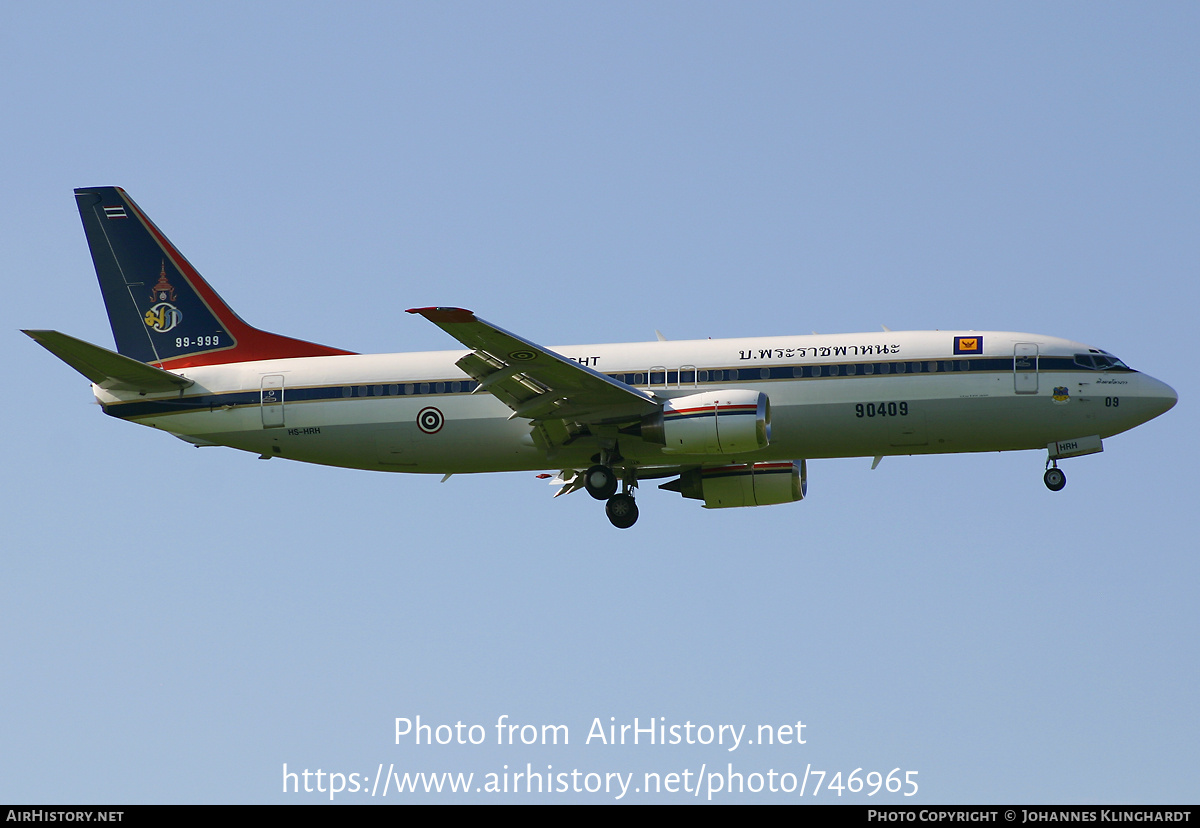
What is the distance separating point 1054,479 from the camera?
128ft

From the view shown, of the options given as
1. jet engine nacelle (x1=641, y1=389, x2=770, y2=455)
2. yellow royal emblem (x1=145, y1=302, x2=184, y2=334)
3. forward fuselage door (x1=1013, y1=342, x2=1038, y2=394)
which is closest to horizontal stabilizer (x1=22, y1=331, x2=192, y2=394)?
yellow royal emblem (x1=145, y1=302, x2=184, y2=334)

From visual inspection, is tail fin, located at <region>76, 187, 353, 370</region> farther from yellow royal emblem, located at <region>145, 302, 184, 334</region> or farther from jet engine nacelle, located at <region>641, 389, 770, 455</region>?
jet engine nacelle, located at <region>641, 389, 770, 455</region>

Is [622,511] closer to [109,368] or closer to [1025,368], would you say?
[1025,368]

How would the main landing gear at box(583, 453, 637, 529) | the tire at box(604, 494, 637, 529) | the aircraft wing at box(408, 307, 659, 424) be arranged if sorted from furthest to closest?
the tire at box(604, 494, 637, 529) < the main landing gear at box(583, 453, 637, 529) < the aircraft wing at box(408, 307, 659, 424)

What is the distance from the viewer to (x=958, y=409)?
38156 mm

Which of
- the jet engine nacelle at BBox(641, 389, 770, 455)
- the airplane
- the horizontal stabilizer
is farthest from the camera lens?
the horizontal stabilizer

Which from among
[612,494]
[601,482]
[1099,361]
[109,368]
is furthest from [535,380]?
[1099,361]

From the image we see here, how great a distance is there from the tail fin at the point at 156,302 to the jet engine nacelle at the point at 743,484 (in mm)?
11917

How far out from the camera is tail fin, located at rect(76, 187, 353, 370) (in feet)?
144

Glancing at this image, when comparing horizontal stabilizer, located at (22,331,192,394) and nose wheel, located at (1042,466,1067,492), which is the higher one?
horizontal stabilizer, located at (22,331,192,394)

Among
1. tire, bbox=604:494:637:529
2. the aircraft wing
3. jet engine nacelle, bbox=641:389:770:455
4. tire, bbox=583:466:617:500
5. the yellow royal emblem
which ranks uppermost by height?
the yellow royal emblem

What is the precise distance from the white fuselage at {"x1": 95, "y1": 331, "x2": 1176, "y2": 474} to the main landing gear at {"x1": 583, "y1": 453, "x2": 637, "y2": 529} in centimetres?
63

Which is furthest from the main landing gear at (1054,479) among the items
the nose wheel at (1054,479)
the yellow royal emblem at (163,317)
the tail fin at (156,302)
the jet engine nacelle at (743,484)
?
the yellow royal emblem at (163,317)

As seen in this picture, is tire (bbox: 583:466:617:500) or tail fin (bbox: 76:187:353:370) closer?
tire (bbox: 583:466:617:500)
